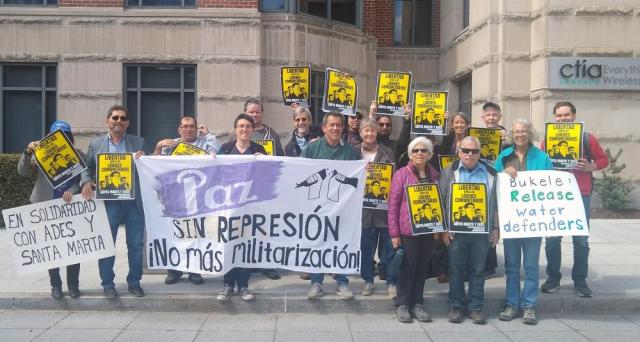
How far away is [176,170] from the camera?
638 centimetres

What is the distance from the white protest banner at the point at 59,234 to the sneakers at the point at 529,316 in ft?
14.3

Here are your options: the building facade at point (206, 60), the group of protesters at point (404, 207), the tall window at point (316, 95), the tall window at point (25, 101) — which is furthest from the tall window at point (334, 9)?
the group of protesters at point (404, 207)

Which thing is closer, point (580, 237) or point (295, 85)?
point (580, 237)

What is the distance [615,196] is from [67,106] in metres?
12.0

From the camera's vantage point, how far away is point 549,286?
262 inches

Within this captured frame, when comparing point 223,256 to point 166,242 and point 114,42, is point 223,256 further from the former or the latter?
point 114,42

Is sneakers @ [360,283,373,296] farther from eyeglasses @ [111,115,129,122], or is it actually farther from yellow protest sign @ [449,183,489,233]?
eyeglasses @ [111,115,129,122]

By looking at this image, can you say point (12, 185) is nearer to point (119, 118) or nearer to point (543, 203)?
point (119, 118)

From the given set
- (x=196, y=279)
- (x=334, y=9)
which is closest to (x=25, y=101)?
(x=334, y=9)

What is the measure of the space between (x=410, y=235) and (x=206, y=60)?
8497 mm

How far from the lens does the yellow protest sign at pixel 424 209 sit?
5680 millimetres

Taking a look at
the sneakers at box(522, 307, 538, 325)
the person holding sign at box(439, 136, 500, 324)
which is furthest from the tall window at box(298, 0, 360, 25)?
the sneakers at box(522, 307, 538, 325)

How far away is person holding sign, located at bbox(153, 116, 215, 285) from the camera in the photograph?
6.89 metres

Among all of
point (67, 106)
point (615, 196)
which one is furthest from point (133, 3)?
point (615, 196)
